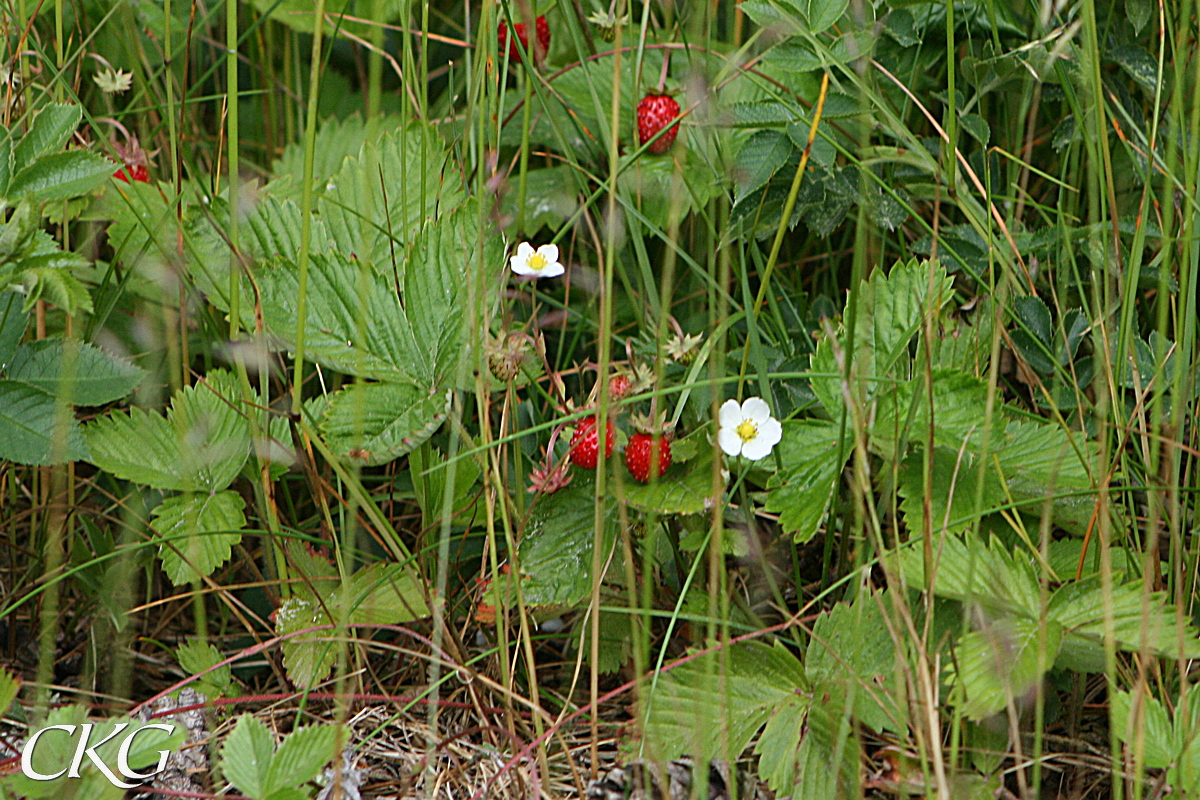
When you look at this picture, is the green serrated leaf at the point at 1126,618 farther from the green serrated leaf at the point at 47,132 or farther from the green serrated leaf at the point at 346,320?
the green serrated leaf at the point at 47,132

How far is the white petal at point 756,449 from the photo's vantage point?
1.06m

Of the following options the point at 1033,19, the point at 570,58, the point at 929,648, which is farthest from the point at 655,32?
the point at 929,648

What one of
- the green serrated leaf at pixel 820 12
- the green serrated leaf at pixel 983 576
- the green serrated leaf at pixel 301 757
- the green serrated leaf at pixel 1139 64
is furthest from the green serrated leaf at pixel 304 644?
the green serrated leaf at pixel 1139 64

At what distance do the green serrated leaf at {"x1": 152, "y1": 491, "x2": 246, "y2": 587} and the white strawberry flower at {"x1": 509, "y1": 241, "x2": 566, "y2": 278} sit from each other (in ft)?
1.31

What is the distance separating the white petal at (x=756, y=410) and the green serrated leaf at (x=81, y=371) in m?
0.64

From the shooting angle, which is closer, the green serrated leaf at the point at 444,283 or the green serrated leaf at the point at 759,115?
the green serrated leaf at the point at 444,283

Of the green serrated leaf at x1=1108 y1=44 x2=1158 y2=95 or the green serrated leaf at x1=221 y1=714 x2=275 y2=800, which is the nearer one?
the green serrated leaf at x1=221 y1=714 x2=275 y2=800

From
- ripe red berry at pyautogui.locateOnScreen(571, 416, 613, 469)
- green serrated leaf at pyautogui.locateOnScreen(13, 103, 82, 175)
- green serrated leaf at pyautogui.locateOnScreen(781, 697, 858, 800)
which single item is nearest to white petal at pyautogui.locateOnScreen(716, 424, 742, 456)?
ripe red berry at pyautogui.locateOnScreen(571, 416, 613, 469)

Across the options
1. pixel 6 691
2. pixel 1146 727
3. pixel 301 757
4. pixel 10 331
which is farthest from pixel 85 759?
pixel 1146 727

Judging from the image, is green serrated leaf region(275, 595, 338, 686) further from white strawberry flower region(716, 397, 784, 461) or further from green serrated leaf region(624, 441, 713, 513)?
white strawberry flower region(716, 397, 784, 461)

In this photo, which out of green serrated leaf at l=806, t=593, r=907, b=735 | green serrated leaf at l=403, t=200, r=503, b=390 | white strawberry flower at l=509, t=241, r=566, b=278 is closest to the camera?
green serrated leaf at l=806, t=593, r=907, b=735

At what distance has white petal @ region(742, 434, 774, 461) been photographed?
1.06 m

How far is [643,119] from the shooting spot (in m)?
1.41

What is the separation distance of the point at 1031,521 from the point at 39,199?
1.08 m
